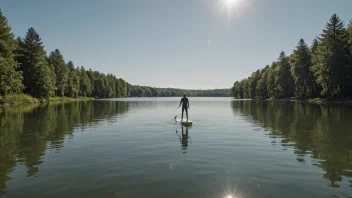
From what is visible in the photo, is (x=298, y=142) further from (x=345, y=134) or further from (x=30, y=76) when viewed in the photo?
(x=30, y=76)

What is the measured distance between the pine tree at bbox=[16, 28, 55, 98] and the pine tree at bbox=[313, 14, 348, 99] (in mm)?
74457

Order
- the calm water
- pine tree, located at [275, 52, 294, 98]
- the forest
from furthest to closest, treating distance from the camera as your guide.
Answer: pine tree, located at [275, 52, 294, 98], the forest, the calm water

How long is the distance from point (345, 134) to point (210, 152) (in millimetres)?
10476

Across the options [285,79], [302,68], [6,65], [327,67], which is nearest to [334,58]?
[327,67]

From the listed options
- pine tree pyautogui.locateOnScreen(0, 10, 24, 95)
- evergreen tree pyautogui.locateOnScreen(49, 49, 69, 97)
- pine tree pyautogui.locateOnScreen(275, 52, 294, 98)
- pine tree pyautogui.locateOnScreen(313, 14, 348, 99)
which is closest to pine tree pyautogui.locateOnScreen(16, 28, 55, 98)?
pine tree pyautogui.locateOnScreen(0, 10, 24, 95)

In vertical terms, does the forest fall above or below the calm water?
above

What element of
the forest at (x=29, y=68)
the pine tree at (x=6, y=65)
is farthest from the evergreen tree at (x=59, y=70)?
the pine tree at (x=6, y=65)

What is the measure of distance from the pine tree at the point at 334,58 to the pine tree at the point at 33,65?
74457mm

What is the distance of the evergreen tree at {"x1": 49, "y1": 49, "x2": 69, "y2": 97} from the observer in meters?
96.7

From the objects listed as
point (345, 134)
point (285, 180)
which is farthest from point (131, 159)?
point (345, 134)

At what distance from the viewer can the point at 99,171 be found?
9.00 m

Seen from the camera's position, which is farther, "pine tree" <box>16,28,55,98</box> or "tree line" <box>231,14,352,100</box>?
"pine tree" <box>16,28,55,98</box>

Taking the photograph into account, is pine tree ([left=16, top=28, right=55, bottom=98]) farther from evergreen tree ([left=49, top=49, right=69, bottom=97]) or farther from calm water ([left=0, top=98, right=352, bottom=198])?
calm water ([left=0, top=98, right=352, bottom=198])

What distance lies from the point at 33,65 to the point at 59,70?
26125 mm
